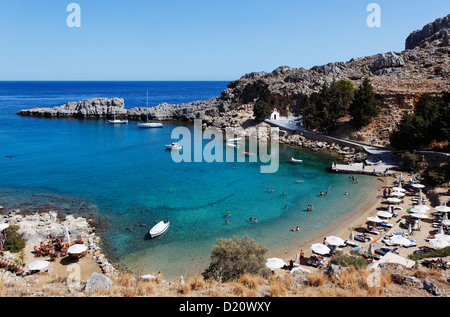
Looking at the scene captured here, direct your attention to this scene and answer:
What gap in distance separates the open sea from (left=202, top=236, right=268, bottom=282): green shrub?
4.43 metres

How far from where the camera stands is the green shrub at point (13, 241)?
18422 millimetres

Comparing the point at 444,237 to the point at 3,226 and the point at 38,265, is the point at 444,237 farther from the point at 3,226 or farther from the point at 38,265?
the point at 3,226

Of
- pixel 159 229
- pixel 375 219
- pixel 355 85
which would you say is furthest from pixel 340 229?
pixel 355 85

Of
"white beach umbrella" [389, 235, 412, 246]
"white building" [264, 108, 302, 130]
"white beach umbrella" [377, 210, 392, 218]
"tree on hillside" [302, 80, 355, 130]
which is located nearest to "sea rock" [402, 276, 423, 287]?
"white beach umbrella" [389, 235, 412, 246]

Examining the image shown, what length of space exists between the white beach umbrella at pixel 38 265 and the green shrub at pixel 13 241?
274 centimetres

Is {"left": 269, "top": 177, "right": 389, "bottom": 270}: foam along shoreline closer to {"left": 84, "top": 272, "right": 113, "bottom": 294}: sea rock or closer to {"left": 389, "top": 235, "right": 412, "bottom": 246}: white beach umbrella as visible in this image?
{"left": 389, "top": 235, "right": 412, "bottom": 246}: white beach umbrella

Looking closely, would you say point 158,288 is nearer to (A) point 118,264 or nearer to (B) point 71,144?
(A) point 118,264

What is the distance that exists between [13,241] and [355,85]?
58725 millimetres

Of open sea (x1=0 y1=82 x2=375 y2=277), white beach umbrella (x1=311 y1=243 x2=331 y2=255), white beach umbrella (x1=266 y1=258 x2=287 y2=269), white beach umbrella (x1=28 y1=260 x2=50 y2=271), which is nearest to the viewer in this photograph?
white beach umbrella (x1=28 y1=260 x2=50 y2=271)

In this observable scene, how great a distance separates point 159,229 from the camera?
21.8m

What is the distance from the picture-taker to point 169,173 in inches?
1442

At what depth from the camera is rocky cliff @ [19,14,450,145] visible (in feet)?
150

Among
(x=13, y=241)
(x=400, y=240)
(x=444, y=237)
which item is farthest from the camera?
(x=400, y=240)

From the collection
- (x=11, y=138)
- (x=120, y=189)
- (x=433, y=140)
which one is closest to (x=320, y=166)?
(x=433, y=140)
